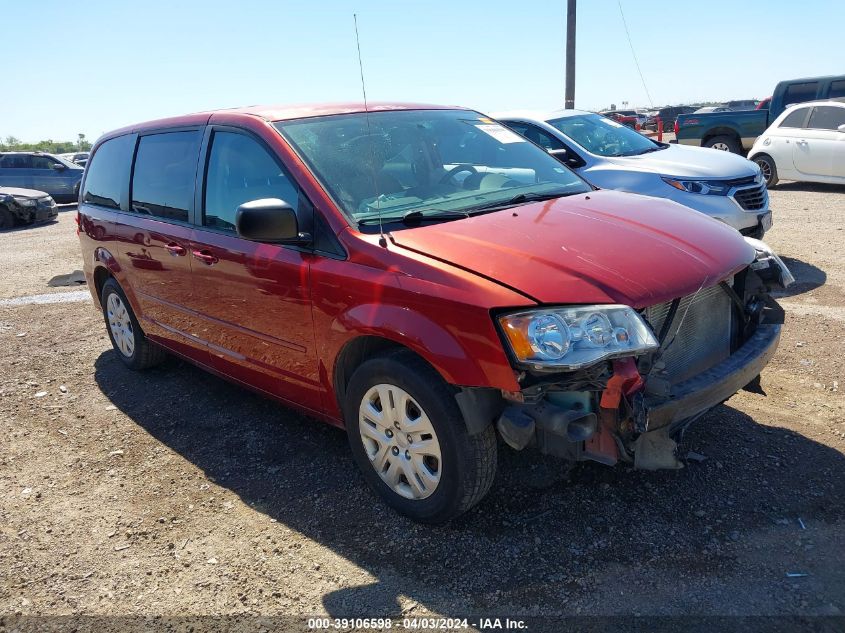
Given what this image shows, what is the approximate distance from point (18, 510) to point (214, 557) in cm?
132

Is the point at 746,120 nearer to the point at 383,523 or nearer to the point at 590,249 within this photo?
→ the point at 590,249

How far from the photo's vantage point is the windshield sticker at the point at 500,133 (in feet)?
14.5

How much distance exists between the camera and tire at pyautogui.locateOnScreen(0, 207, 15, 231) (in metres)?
16.4

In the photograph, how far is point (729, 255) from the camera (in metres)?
3.31

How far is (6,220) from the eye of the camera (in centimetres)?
1648

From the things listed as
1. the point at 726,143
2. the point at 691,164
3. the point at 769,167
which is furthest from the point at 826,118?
the point at 691,164

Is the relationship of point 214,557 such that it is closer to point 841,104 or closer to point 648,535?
point 648,535

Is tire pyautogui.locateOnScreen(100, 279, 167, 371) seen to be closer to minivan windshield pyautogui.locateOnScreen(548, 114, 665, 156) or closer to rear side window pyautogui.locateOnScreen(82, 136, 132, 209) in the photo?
rear side window pyautogui.locateOnScreen(82, 136, 132, 209)

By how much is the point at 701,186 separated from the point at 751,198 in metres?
0.53

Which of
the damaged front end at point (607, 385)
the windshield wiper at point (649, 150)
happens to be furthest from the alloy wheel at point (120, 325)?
the windshield wiper at point (649, 150)

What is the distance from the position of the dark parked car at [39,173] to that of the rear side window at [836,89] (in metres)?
18.9

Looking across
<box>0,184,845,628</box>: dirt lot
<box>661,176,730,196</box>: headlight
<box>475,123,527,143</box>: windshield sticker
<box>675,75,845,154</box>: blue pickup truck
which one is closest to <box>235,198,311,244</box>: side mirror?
<box>0,184,845,628</box>: dirt lot

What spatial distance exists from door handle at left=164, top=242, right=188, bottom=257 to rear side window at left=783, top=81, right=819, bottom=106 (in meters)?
14.9

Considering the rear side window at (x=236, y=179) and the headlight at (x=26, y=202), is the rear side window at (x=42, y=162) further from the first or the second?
the rear side window at (x=236, y=179)
